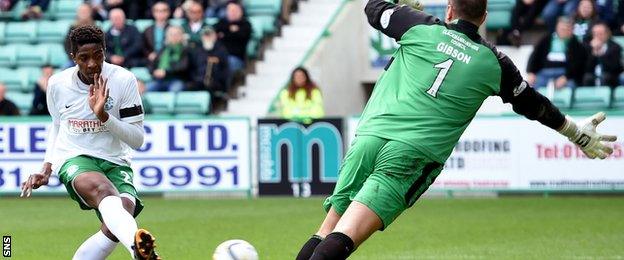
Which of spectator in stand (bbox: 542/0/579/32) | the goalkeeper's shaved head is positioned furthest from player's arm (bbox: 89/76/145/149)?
spectator in stand (bbox: 542/0/579/32)

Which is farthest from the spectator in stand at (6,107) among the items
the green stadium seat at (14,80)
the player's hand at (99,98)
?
the player's hand at (99,98)

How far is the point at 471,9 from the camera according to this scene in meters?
7.77

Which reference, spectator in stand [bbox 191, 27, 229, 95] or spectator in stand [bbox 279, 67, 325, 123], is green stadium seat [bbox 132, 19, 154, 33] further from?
spectator in stand [bbox 279, 67, 325, 123]

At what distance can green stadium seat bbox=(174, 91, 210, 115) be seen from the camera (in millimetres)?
21438

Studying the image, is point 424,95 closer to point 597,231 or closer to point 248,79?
point 597,231

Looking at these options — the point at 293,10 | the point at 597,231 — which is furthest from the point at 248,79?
the point at 597,231

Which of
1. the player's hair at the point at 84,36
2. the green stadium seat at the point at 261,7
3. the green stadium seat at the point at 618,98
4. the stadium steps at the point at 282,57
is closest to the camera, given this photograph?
the player's hair at the point at 84,36

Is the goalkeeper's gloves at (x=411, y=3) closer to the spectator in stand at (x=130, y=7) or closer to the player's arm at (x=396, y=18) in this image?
the player's arm at (x=396, y=18)

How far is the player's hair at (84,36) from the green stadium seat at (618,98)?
11.5 meters

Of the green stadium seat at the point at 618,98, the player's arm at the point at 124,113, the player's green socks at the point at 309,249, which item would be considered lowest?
the green stadium seat at the point at 618,98

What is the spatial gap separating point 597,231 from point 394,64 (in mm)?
6877

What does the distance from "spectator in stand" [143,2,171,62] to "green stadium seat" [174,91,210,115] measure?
145cm

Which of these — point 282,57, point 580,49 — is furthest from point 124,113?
point 282,57

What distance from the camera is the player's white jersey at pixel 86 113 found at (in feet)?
30.7
